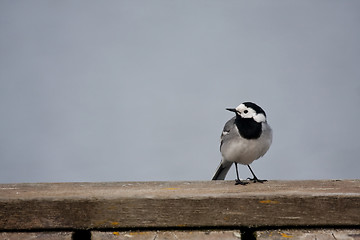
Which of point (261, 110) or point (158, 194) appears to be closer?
point (158, 194)

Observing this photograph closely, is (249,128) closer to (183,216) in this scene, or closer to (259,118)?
(259,118)

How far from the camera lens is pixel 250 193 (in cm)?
235

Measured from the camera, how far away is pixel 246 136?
5.46 meters

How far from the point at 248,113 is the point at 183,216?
11.3 feet

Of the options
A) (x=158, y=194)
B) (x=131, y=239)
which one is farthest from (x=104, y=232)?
(x=158, y=194)

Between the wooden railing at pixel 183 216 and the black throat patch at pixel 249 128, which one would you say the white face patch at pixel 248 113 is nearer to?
the black throat patch at pixel 249 128

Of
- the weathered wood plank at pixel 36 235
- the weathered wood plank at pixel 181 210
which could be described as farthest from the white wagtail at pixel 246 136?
the weathered wood plank at pixel 36 235

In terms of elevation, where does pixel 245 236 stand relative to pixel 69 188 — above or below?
below

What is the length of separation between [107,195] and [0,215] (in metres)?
0.49

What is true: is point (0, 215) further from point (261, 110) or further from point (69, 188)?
point (261, 110)

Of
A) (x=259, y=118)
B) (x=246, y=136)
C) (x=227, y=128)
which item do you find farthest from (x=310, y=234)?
(x=227, y=128)

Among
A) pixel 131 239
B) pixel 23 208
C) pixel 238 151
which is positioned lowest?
pixel 238 151

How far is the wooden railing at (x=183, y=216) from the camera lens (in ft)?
7.39

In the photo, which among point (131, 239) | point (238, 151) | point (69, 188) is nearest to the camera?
point (131, 239)
